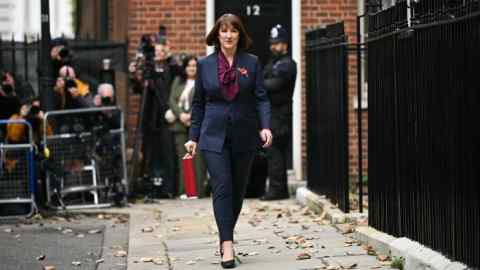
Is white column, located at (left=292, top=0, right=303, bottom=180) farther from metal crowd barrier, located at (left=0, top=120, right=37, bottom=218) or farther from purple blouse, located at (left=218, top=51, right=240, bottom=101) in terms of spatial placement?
purple blouse, located at (left=218, top=51, right=240, bottom=101)

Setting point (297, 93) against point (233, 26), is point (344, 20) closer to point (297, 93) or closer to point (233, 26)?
point (297, 93)

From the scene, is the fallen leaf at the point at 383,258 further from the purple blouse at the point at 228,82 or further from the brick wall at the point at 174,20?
the brick wall at the point at 174,20

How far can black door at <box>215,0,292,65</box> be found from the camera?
55.5ft

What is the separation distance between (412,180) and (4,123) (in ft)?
20.7

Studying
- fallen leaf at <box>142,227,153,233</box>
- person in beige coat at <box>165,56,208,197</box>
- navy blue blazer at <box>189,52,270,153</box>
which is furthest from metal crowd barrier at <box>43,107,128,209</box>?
navy blue blazer at <box>189,52,270,153</box>

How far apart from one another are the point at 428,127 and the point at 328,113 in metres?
4.71

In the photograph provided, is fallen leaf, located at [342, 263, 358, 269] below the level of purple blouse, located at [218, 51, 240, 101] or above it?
below

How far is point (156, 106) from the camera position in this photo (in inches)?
647

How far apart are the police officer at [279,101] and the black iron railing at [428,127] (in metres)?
4.14

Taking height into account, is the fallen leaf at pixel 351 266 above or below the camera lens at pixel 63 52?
below

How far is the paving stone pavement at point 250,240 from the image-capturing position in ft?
32.4

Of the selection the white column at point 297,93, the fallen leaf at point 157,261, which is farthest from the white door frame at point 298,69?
the fallen leaf at point 157,261

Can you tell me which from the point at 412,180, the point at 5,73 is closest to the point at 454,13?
the point at 412,180

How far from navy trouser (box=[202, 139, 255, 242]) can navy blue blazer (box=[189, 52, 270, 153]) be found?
62 mm
